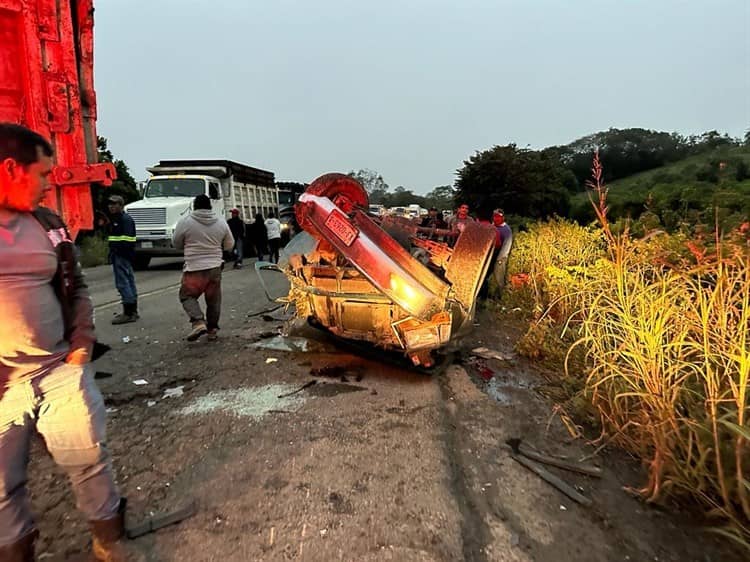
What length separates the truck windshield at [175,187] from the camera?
15.1 meters

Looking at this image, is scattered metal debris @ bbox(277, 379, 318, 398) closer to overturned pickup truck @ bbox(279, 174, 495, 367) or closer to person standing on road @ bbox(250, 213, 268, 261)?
overturned pickup truck @ bbox(279, 174, 495, 367)

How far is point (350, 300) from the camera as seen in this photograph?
4.21 meters

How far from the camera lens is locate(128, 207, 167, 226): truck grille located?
13641mm

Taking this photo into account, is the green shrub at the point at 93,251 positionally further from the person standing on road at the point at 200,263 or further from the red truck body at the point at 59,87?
the red truck body at the point at 59,87

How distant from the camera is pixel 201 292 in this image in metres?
5.52

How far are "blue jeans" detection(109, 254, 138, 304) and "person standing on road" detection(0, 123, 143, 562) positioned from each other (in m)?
4.90

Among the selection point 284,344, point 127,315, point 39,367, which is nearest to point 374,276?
point 284,344

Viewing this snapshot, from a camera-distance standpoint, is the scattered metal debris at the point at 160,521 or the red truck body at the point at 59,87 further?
the red truck body at the point at 59,87

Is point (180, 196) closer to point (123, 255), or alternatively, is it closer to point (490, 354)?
point (123, 255)

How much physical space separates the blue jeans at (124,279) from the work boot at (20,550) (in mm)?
5143

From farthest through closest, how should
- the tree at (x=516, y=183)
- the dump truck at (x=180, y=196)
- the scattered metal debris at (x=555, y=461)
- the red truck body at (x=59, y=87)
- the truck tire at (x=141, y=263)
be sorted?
the tree at (x=516, y=183), the truck tire at (x=141, y=263), the dump truck at (x=180, y=196), the red truck body at (x=59, y=87), the scattered metal debris at (x=555, y=461)

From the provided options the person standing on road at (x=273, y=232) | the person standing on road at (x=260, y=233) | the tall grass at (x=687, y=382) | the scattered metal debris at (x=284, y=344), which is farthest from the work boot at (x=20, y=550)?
the person standing on road at (x=260, y=233)

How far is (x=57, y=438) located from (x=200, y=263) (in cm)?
378

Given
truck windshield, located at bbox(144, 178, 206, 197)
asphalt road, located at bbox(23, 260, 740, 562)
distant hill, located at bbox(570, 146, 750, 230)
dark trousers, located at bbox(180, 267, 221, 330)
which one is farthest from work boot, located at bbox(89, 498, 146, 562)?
truck windshield, located at bbox(144, 178, 206, 197)
